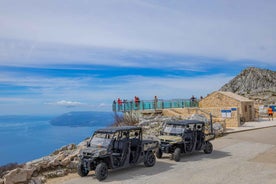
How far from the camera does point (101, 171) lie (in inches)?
428

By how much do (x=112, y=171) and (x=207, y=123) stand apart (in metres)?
15.0

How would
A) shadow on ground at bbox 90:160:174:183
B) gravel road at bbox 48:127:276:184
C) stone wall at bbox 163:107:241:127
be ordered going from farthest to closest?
1. stone wall at bbox 163:107:241:127
2. shadow on ground at bbox 90:160:174:183
3. gravel road at bbox 48:127:276:184

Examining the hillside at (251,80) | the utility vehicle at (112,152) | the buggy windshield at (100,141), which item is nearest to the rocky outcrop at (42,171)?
the utility vehicle at (112,152)

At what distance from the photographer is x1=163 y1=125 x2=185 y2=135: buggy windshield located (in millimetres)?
15387

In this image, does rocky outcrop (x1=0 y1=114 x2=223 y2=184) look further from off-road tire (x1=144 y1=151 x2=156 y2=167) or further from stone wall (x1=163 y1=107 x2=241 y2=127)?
stone wall (x1=163 y1=107 x2=241 y2=127)

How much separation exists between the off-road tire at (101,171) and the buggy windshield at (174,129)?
5517 millimetres

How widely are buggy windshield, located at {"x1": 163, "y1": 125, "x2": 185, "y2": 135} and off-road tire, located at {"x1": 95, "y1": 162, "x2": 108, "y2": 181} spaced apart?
18.1ft

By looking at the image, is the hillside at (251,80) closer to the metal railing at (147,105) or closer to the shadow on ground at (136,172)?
the metal railing at (147,105)

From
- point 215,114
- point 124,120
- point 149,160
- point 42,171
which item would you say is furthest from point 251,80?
point 42,171

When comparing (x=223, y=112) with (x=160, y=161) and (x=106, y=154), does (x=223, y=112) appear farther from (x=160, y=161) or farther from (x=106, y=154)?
(x=106, y=154)

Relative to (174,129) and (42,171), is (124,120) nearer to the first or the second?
(174,129)

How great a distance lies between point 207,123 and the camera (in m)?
25.6

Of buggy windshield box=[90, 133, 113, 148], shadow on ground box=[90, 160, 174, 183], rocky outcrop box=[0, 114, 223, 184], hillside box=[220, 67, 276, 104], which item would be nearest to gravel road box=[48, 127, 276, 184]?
shadow on ground box=[90, 160, 174, 183]

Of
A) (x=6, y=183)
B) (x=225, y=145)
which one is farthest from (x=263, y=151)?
(x=6, y=183)
